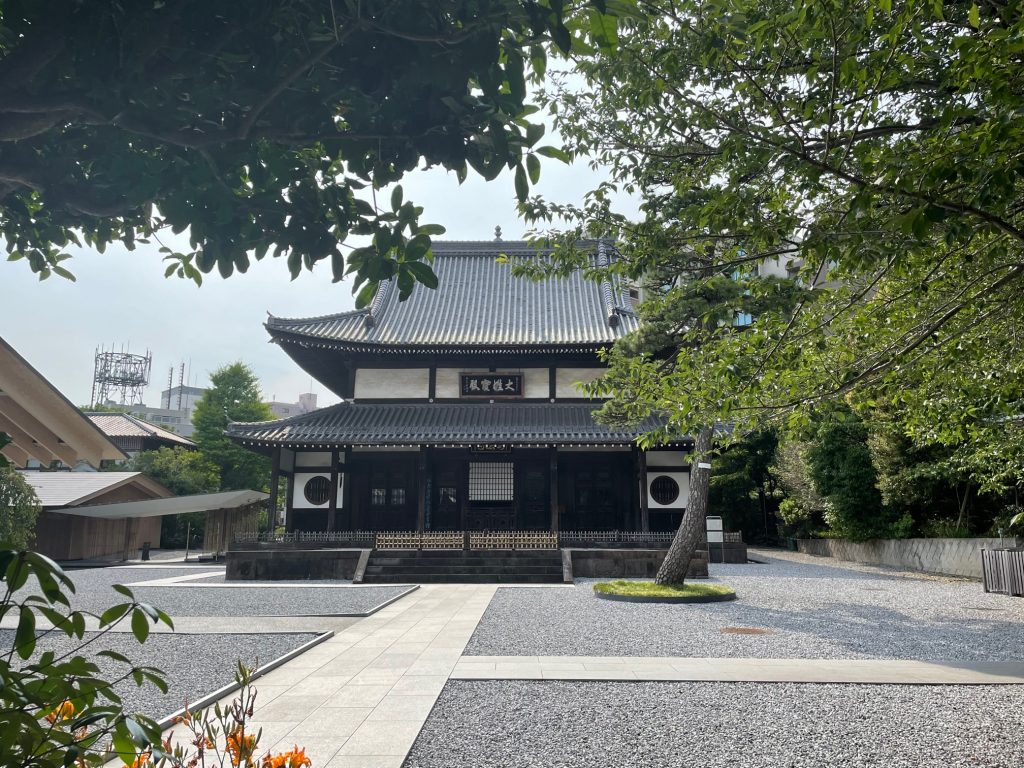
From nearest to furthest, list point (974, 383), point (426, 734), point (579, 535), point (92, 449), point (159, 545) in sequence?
point (92, 449)
point (426, 734)
point (974, 383)
point (579, 535)
point (159, 545)

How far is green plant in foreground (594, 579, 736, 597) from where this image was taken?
1126 cm

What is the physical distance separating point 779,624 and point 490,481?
37.6 ft

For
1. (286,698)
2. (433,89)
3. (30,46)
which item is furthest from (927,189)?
(286,698)

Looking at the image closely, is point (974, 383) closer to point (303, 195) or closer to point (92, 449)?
point (303, 195)

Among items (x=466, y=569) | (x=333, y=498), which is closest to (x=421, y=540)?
(x=466, y=569)

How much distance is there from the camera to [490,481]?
19547mm

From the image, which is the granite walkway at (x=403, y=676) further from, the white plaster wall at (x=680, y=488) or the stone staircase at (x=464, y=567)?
the white plaster wall at (x=680, y=488)

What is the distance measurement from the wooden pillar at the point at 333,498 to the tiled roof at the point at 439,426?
92cm

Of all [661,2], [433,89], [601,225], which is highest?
[661,2]

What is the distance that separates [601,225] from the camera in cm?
611

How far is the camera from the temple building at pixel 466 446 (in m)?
18.5

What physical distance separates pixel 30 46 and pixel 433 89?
115cm

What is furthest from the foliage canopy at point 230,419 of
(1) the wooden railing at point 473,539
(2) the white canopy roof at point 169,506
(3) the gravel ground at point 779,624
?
(3) the gravel ground at point 779,624

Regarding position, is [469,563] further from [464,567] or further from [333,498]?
[333,498]
